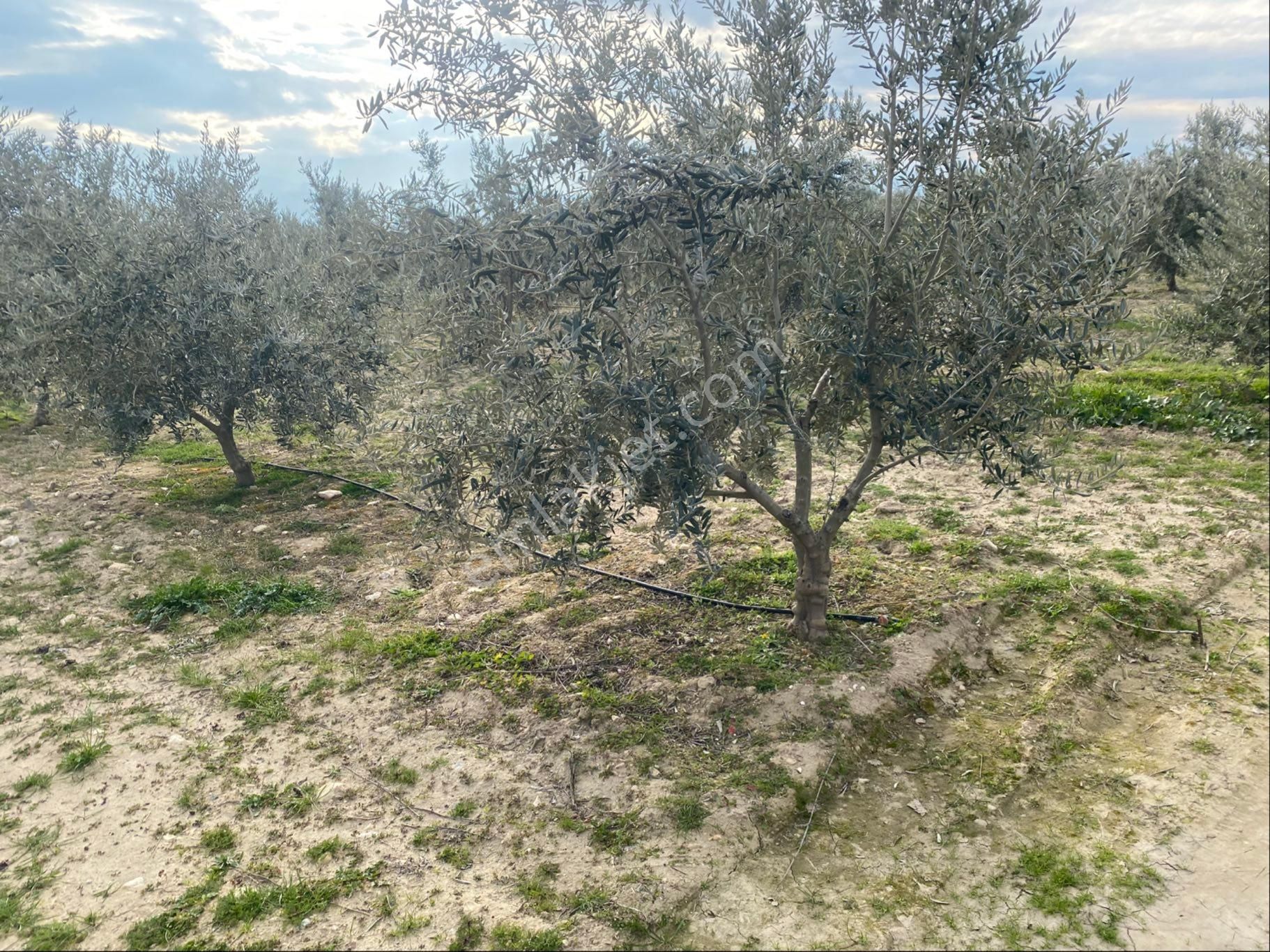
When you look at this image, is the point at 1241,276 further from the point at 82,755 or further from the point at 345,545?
the point at 82,755

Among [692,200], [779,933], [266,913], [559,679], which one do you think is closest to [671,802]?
[779,933]

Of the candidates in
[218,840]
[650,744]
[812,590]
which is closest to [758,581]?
[812,590]

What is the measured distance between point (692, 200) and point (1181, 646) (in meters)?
5.87

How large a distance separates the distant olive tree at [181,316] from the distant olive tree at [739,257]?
5818mm

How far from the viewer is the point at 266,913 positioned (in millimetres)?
4551

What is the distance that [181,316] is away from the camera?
1023cm

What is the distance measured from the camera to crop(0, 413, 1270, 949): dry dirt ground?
4523 mm

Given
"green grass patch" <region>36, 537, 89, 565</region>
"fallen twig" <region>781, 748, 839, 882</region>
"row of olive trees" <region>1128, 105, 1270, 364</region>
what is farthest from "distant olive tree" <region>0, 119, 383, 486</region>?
"row of olive trees" <region>1128, 105, 1270, 364</region>

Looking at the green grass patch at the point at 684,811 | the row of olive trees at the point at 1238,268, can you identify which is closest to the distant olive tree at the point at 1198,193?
the row of olive trees at the point at 1238,268

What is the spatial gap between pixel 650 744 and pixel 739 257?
12.2 ft

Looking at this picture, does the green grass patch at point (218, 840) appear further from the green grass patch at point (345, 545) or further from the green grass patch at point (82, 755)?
the green grass patch at point (345, 545)

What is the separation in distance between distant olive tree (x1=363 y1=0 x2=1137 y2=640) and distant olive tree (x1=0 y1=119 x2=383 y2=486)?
5818 millimetres

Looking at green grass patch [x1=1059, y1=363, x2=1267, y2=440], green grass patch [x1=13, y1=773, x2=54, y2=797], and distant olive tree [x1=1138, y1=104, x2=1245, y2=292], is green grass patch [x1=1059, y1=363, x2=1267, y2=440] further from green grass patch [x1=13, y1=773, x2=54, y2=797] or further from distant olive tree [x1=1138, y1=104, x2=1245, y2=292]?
green grass patch [x1=13, y1=773, x2=54, y2=797]

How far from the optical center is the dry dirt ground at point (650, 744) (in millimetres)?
4523
